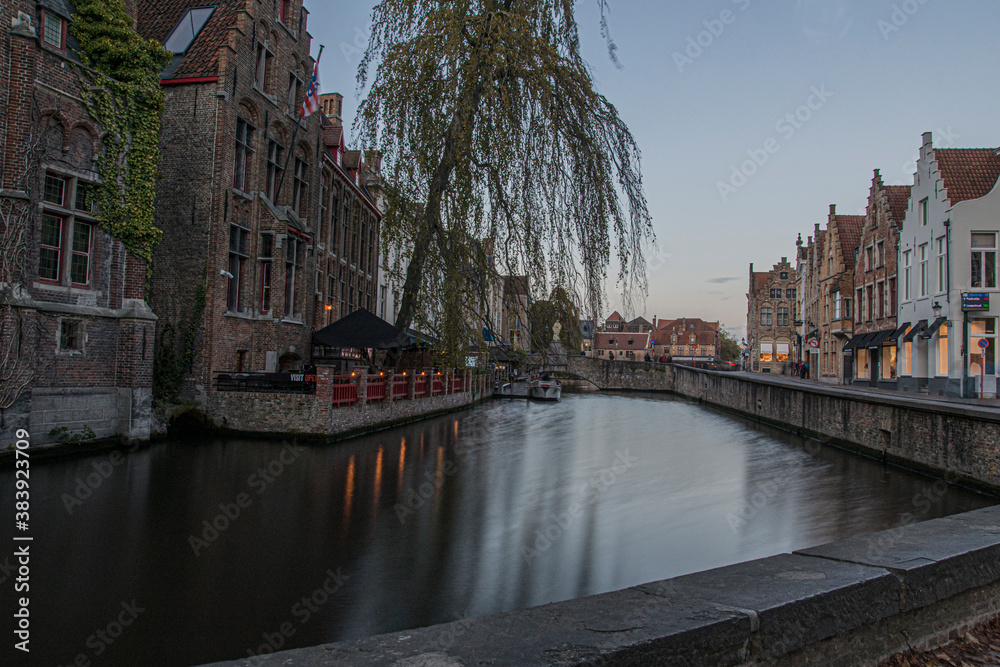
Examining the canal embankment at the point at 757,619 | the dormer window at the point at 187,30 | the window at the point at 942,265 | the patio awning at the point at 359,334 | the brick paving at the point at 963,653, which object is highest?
the dormer window at the point at 187,30

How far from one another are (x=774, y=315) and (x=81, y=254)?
6375 cm

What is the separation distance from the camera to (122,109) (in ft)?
44.5

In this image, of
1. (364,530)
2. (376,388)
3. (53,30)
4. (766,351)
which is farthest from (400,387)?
(766,351)

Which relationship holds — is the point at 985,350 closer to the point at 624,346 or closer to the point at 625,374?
the point at 625,374

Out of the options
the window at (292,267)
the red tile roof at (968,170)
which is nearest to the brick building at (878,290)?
the red tile roof at (968,170)

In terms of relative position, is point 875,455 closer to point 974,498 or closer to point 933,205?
point 974,498

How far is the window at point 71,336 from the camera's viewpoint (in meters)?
12.8

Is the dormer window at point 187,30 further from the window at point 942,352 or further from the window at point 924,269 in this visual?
the window at point 924,269

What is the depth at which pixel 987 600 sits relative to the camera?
3227mm

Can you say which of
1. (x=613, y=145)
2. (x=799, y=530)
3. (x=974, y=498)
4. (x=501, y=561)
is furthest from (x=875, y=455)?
(x=501, y=561)

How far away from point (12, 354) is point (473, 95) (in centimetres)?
903

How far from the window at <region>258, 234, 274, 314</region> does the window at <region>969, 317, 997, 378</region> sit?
891 inches

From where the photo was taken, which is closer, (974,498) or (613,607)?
(613,607)

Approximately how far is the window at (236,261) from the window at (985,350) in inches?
915
